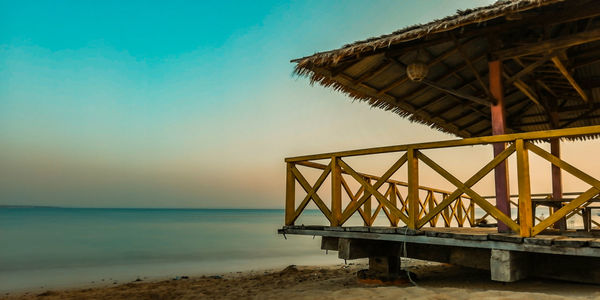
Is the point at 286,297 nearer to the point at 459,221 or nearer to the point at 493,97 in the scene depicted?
the point at 493,97

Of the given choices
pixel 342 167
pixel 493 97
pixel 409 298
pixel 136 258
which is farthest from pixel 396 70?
pixel 136 258

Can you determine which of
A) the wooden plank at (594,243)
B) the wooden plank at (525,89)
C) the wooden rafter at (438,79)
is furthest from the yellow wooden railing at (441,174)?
the wooden plank at (525,89)

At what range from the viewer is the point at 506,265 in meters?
3.79

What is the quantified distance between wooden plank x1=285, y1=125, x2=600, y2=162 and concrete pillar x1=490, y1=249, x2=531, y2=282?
1.12 m

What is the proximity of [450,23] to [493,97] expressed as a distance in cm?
122

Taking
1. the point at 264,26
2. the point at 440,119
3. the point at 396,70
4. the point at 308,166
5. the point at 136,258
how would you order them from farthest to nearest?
the point at 136,258 → the point at 264,26 → the point at 440,119 → the point at 396,70 → the point at 308,166

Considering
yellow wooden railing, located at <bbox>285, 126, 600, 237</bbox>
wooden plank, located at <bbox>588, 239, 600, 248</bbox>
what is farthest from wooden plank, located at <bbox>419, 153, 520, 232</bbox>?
wooden plank, located at <bbox>588, 239, 600, 248</bbox>

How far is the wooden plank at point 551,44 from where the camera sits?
460 centimetres

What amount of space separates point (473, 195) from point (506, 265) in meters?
0.78

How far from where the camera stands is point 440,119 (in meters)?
8.13

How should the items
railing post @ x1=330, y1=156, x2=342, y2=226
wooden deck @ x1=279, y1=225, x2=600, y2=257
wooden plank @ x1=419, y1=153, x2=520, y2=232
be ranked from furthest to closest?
railing post @ x1=330, y1=156, x2=342, y2=226, wooden plank @ x1=419, y1=153, x2=520, y2=232, wooden deck @ x1=279, y1=225, x2=600, y2=257

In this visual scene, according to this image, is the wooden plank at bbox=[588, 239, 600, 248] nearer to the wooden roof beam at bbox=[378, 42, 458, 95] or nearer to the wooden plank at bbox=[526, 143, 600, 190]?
the wooden plank at bbox=[526, 143, 600, 190]

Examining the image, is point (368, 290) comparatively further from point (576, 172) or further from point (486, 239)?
point (576, 172)

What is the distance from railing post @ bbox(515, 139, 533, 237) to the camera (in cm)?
367
